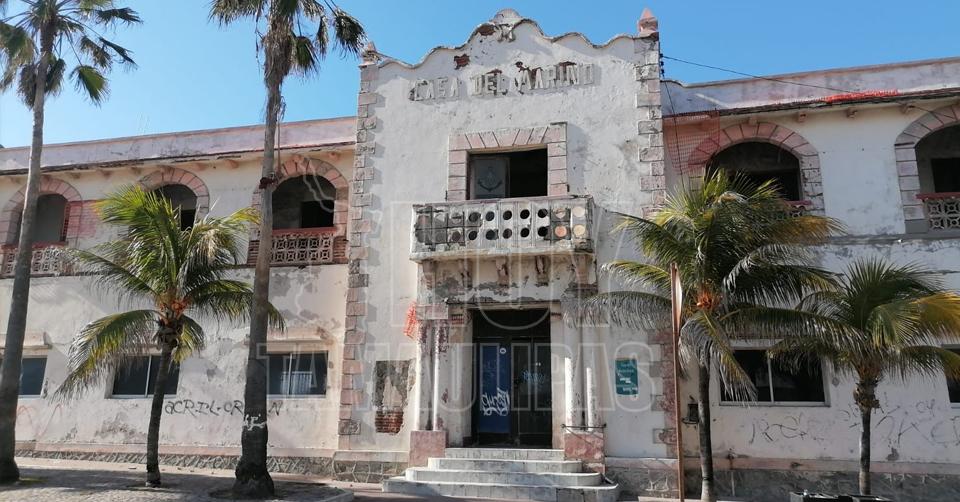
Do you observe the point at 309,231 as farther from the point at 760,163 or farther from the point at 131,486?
the point at 760,163

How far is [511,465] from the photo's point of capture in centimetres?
1147

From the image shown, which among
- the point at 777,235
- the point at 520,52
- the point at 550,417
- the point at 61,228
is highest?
the point at 520,52

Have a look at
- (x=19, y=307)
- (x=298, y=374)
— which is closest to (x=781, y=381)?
(x=298, y=374)

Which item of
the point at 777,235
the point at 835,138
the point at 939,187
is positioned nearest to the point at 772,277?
the point at 777,235

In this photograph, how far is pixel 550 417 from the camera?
12773 mm

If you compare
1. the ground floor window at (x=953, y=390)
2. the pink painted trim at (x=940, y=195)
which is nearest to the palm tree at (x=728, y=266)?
the pink painted trim at (x=940, y=195)

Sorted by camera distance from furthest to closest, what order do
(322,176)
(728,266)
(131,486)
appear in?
1. (322,176)
2. (131,486)
3. (728,266)

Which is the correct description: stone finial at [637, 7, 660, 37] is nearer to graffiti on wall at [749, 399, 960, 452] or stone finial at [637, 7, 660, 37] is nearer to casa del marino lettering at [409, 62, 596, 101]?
casa del marino lettering at [409, 62, 596, 101]

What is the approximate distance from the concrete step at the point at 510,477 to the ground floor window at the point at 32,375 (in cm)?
957

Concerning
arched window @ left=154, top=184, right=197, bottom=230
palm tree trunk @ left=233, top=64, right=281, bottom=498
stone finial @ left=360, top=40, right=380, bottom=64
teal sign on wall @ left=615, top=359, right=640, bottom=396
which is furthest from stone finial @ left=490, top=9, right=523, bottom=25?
arched window @ left=154, top=184, right=197, bottom=230

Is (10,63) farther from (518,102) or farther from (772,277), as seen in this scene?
(772,277)

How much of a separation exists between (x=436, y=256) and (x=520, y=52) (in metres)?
4.62

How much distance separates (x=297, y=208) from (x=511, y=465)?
8389mm

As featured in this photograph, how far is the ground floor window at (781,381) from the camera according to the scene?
1216cm
